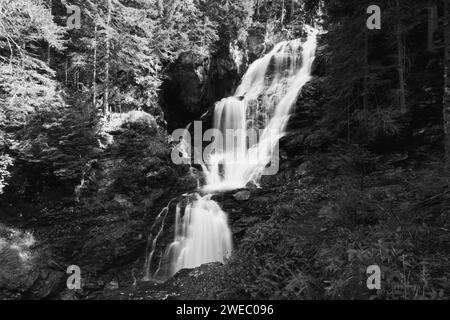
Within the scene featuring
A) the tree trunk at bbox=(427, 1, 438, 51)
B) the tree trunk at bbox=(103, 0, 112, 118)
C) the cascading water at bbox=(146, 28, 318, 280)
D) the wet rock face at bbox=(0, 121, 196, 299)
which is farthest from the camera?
the tree trunk at bbox=(103, 0, 112, 118)

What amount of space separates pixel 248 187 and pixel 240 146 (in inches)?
285

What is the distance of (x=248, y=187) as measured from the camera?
14.6m

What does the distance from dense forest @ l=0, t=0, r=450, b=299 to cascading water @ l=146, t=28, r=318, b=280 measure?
2.29ft

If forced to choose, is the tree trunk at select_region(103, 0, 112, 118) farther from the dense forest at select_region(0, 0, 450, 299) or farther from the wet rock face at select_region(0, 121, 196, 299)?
the wet rock face at select_region(0, 121, 196, 299)

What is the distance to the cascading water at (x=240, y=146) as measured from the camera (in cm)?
1254

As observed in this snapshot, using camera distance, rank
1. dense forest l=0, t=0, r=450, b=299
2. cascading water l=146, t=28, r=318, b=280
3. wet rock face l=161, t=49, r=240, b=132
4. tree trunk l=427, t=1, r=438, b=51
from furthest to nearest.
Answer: wet rock face l=161, t=49, r=240, b=132, tree trunk l=427, t=1, r=438, b=51, cascading water l=146, t=28, r=318, b=280, dense forest l=0, t=0, r=450, b=299

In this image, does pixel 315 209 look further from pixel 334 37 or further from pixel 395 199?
pixel 334 37

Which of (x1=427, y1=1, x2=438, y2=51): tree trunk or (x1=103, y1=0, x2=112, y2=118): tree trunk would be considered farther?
(x1=103, y1=0, x2=112, y2=118): tree trunk

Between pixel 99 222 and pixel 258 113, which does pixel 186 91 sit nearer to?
pixel 258 113

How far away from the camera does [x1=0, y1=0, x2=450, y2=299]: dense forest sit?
21.6 feet

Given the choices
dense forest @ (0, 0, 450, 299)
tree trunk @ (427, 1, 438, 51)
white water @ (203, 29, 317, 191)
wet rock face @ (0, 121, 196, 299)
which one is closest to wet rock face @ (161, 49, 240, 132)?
dense forest @ (0, 0, 450, 299)

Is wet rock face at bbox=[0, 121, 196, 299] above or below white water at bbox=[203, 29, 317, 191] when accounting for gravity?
below

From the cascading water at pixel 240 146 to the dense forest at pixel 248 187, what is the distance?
70 centimetres
